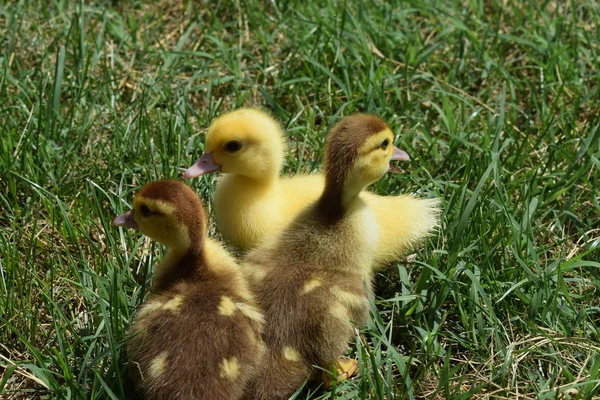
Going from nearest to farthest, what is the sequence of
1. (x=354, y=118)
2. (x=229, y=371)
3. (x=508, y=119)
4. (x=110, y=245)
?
(x=229, y=371), (x=354, y=118), (x=110, y=245), (x=508, y=119)

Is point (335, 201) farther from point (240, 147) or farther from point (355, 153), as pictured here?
point (240, 147)

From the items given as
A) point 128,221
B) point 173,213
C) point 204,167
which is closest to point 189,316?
point 173,213

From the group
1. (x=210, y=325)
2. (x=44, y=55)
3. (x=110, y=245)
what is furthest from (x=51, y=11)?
(x=210, y=325)

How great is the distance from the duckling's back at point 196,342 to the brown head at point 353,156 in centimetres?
58

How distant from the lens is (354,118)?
371 cm

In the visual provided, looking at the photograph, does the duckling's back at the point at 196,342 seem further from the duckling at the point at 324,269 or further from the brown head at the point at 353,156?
the brown head at the point at 353,156

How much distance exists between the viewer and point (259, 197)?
3994 mm

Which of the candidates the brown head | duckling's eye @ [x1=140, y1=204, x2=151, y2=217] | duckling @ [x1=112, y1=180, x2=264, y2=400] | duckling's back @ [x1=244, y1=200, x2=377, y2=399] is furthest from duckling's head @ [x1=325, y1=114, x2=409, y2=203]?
duckling's eye @ [x1=140, y1=204, x2=151, y2=217]

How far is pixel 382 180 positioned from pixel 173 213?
137 centimetres

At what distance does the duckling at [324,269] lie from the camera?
342cm

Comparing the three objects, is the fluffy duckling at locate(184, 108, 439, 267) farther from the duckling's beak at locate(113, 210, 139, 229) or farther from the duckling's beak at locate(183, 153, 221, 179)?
the duckling's beak at locate(113, 210, 139, 229)

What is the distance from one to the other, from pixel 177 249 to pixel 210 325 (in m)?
0.36

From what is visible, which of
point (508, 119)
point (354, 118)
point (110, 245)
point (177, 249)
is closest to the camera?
point (177, 249)

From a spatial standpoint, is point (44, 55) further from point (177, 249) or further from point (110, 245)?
point (177, 249)
